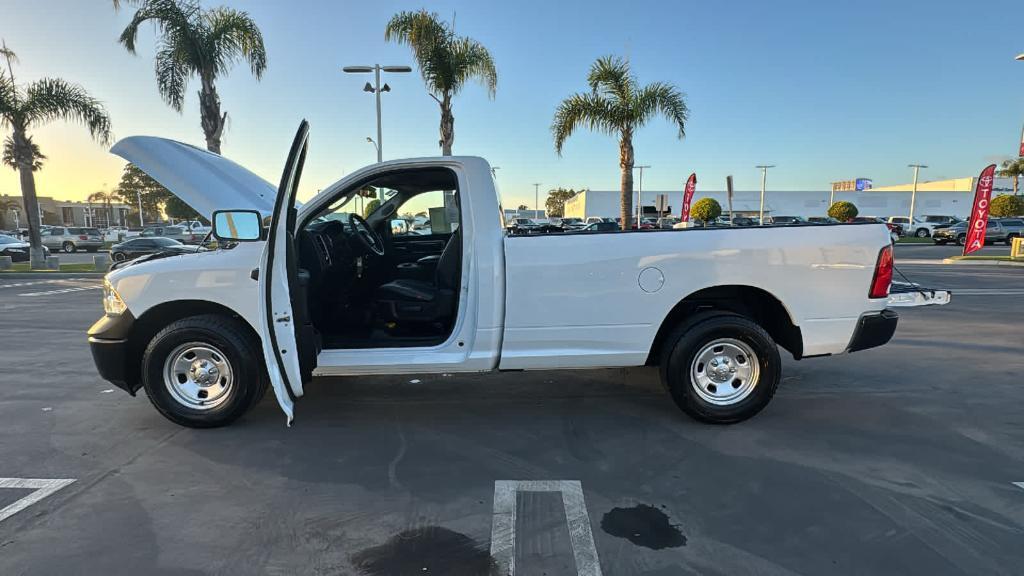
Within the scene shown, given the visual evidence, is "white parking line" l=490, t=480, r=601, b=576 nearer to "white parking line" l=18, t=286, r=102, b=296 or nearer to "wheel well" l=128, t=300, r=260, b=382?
"wheel well" l=128, t=300, r=260, b=382

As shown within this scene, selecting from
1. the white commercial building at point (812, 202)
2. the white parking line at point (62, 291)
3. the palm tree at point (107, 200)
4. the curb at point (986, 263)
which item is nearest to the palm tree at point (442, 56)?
the white parking line at point (62, 291)

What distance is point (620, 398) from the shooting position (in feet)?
15.3

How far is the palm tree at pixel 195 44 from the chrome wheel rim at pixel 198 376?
11892 millimetres

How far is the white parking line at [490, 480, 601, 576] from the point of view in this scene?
2.47 m

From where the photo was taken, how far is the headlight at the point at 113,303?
386 cm

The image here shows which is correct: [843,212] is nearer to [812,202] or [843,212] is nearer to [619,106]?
[812,202]

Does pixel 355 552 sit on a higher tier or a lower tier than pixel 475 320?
lower

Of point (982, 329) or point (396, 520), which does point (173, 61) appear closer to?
point (396, 520)

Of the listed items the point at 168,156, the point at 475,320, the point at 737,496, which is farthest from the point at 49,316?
the point at 737,496

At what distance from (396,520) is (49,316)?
9432 mm

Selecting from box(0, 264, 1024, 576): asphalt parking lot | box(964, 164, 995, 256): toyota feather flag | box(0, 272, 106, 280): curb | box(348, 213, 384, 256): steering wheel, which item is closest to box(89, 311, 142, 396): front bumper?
box(0, 264, 1024, 576): asphalt parking lot

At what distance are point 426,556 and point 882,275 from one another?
11.8ft

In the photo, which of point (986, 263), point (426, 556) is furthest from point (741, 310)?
point (986, 263)

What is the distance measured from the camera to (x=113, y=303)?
3.91 m
